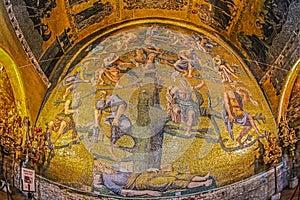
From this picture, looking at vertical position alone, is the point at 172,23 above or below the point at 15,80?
above

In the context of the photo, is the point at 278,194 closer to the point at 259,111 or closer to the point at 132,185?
the point at 259,111

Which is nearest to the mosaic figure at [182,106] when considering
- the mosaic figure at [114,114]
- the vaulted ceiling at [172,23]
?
the mosaic figure at [114,114]

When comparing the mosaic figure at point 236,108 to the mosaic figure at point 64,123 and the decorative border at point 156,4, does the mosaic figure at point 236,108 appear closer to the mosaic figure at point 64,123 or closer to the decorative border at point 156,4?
the decorative border at point 156,4

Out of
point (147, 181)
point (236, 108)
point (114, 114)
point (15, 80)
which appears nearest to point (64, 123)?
point (114, 114)

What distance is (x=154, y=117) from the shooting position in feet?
51.6

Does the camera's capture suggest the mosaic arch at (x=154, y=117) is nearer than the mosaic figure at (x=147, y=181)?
Yes

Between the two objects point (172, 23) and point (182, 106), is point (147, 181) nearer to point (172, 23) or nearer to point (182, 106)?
point (182, 106)

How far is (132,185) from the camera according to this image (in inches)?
598

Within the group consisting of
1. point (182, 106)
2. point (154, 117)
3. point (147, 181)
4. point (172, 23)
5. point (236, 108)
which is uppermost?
point (172, 23)

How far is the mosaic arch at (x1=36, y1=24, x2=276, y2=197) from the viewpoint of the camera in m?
14.9

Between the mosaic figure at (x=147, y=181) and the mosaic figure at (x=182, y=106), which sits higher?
the mosaic figure at (x=182, y=106)

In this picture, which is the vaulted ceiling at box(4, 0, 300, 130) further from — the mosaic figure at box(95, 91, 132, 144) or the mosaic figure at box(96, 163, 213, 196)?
the mosaic figure at box(96, 163, 213, 196)

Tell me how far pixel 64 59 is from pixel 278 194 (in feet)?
17.5

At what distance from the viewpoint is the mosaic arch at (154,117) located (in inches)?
588
